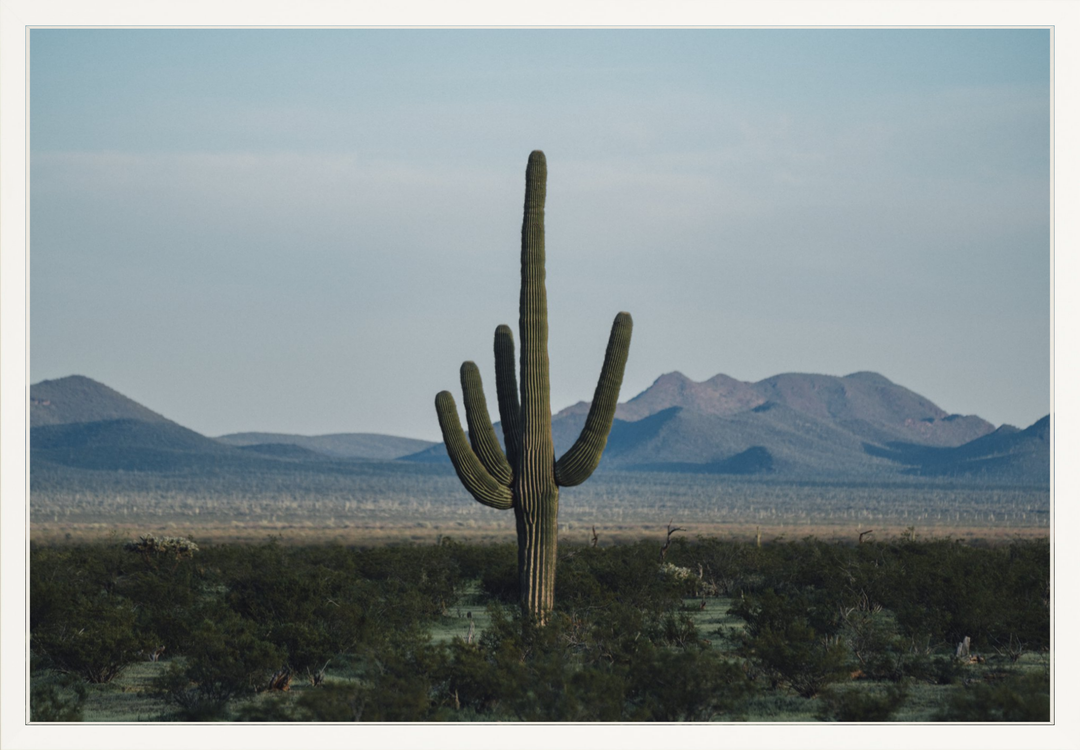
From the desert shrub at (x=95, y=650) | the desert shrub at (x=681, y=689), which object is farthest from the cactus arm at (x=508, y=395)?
the desert shrub at (x=95, y=650)

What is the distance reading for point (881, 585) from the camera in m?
19.7

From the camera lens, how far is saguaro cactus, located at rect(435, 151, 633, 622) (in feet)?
49.1

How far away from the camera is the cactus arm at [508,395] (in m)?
15.4

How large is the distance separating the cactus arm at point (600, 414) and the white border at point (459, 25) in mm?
4651

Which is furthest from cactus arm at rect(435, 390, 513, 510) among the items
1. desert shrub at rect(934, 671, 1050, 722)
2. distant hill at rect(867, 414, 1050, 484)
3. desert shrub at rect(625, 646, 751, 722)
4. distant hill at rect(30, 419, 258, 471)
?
distant hill at rect(867, 414, 1050, 484)

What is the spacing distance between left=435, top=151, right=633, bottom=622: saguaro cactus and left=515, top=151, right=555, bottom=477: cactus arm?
0.5 inches

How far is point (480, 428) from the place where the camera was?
51.1ft

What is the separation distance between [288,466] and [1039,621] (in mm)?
127181

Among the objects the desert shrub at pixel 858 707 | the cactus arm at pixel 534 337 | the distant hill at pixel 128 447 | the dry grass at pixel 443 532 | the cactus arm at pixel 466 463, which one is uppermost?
the cactus arm at pixel 534 337

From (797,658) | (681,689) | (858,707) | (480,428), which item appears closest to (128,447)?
(480,428)

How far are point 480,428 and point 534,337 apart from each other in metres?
1.42

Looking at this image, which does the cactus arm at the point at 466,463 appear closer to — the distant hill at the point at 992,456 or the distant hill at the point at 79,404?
the distant hill at the point at 992,456
